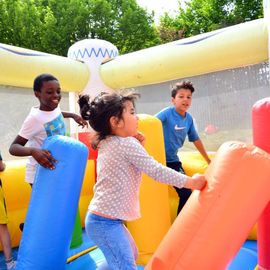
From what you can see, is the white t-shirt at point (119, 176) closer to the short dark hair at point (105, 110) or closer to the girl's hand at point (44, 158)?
the short dark hair at point (105, 110)

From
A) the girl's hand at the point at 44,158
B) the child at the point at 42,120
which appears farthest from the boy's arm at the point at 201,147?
the girl's hand at the point at 44,158

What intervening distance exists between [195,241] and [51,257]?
861 millimetres

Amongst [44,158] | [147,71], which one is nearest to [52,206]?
[44,158]

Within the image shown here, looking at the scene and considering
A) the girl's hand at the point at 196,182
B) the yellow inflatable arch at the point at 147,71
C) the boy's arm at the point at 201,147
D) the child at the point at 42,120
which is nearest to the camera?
the girl's hand at the point at 196,182

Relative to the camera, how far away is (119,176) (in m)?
1.48

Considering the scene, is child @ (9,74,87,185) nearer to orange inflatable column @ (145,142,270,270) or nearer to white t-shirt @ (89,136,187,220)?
white t-shirt @ (89,136,187,220)

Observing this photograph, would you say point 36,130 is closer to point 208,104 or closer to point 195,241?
point 195,241

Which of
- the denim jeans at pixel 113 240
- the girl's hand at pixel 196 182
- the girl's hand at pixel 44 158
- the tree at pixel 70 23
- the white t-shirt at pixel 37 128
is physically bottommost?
the denim jeans at pixel 113 240

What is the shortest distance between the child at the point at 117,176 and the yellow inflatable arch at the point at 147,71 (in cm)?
77

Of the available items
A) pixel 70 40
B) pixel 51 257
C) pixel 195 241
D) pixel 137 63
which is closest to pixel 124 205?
pixel 195 241

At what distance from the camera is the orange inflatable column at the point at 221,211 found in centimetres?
149

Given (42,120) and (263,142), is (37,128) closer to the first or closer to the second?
(42,120)

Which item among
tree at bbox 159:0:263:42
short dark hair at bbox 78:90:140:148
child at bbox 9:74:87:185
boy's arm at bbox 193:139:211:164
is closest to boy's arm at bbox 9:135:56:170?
child at bbox 9:74:87:185

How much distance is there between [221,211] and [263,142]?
21.3 inches
